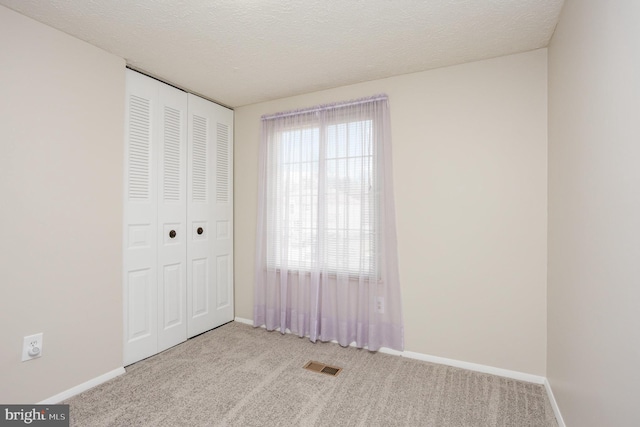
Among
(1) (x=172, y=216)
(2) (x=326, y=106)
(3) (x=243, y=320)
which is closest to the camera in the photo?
(1) (x=172, y=216)

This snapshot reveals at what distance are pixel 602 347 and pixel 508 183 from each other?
139 centimetres

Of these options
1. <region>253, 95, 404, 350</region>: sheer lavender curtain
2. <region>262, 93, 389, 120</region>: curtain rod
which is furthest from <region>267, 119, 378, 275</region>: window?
<region>262, 93, 389, 120</region>: curtain rod

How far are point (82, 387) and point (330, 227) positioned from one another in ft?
7.47

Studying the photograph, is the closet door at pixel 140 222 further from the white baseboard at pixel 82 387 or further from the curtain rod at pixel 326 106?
the curtain rod at pixel 326 106

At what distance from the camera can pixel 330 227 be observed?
3.01 meters

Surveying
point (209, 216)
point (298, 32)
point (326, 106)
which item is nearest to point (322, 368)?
point (209, 216)

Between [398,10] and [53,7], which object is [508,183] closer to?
[398,10]

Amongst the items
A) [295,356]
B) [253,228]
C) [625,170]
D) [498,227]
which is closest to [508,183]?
[498,227]

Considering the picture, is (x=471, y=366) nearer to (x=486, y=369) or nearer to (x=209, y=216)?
(x=486, y=369)

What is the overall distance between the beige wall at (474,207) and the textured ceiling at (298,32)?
23cm

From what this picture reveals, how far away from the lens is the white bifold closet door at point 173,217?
8.54 feet

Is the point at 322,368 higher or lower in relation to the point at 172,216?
lower

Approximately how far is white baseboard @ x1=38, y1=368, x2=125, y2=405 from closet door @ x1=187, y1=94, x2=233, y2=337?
77 cm

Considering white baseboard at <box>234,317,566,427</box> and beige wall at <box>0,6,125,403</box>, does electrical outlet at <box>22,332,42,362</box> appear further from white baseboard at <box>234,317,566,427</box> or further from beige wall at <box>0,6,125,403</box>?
white baseboard at <box>234,317,566,427</box>
